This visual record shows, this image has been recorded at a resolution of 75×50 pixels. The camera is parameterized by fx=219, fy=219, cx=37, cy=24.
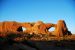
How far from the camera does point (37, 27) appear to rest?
2304 inches

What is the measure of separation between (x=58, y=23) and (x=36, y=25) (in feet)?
19.5

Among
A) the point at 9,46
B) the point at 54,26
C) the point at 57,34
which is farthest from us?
the point at 54,26

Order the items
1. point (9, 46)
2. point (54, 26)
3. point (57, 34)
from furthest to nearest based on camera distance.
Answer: point (54, 26), point (57, 34), point (9, 46)

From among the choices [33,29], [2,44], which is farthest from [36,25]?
[2,44]

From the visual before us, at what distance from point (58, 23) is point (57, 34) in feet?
12.3

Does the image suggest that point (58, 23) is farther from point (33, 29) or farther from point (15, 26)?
point (15, 26)

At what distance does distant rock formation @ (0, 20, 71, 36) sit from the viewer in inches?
2276

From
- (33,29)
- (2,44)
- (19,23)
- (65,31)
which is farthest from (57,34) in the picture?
(2,44)

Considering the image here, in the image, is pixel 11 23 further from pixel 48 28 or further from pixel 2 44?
pixel 2 44

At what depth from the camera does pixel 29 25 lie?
2409 inches

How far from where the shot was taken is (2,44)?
8.41 meters

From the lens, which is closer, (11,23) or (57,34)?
(57,34)

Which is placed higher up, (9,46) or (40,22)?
(40,22)

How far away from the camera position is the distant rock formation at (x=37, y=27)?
5781cm
